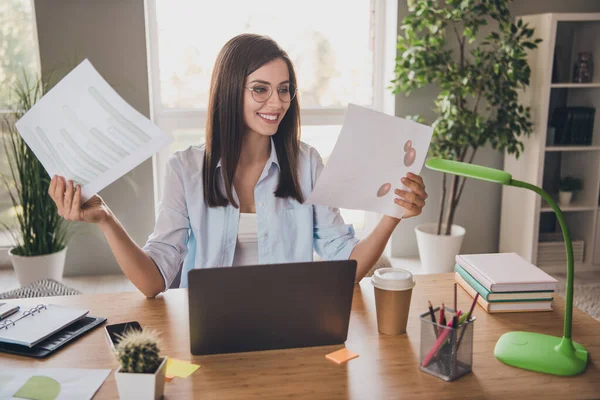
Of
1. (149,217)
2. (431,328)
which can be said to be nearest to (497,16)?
(149,217)

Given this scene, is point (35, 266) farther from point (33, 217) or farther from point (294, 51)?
point (294, 51)

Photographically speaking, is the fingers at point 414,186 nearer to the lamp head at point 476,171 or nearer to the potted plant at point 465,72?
the lamp head at point 476,171

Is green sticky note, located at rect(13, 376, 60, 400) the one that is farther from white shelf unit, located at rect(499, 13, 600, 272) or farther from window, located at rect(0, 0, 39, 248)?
white shelf unit, located at rect(499, 13, 600, 272)

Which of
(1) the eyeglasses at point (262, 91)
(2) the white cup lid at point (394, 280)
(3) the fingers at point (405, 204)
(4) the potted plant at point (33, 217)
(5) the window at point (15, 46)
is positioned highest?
(5) the window at point (15, 46)

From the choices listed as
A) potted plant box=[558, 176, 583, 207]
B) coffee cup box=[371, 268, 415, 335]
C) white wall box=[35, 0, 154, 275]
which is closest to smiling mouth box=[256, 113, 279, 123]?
coffee cup box=[371, 268, 415, 335]

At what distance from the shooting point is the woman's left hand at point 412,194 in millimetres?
1371

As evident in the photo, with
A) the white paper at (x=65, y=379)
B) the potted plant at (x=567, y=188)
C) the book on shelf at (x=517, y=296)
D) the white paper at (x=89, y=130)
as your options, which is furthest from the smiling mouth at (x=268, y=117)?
the potted plant at (x=567, y=188)

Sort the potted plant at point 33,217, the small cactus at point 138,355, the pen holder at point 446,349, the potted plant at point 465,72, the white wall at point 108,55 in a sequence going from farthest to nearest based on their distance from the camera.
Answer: the white wall at point 108,55
the potted plant at point 465,72
the potted plant at point 33,217
the pen holder at point 446,349
the small cactus at point 138,355

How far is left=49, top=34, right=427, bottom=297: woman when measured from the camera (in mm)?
1631

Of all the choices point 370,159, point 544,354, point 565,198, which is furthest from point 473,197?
point 544,354

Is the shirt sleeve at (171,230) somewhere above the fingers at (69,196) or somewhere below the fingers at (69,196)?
below

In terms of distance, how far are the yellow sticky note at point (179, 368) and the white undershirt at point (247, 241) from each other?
0.65 metres

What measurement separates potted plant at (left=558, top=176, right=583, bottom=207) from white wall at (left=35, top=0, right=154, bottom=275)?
2.54m

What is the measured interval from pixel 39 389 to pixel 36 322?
27cm
